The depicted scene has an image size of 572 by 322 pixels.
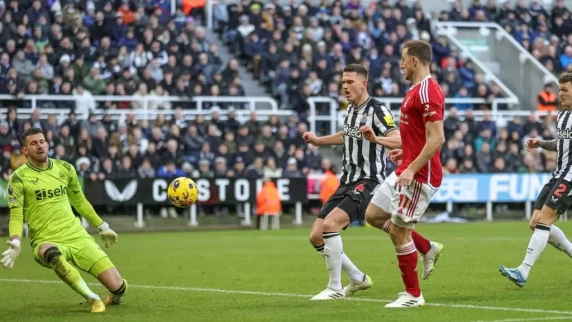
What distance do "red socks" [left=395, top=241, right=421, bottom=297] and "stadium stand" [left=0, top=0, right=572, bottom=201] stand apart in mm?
16535

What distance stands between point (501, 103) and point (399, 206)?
26.0 metres

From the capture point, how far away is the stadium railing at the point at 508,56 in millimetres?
36625

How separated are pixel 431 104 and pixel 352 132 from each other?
5.87 ft

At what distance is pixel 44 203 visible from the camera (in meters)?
11.2

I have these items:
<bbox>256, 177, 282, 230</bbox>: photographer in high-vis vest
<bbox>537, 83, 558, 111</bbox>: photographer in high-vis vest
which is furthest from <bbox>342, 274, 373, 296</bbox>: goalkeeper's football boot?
<bbox>537, 83, 558, 111</bbox>: photographer in high-vis vest

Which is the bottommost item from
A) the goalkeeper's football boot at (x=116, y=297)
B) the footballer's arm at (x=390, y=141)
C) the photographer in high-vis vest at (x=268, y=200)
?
the photographer in high-vis vest at (x=268, y=200)

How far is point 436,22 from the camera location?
37094 mm

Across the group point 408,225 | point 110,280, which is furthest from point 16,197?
point 408,225

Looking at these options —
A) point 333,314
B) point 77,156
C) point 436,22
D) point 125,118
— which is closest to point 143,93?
point 125,118

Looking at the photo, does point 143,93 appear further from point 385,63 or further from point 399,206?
point 399,206

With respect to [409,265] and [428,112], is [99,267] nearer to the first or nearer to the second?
[409,265]

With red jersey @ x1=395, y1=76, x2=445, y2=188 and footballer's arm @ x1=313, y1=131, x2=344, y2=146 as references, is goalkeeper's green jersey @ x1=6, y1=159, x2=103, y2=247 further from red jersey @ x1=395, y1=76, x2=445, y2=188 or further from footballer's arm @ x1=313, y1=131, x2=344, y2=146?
red jersey @ x1=395, y1=76, x2=445, y2=188

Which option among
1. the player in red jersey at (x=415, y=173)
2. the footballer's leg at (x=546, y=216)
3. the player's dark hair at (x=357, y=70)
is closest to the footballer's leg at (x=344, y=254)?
the player's dark hair at (x=357, y=70)

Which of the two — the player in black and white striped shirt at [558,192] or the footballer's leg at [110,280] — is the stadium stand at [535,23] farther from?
the footballer's leg at [110,280]
